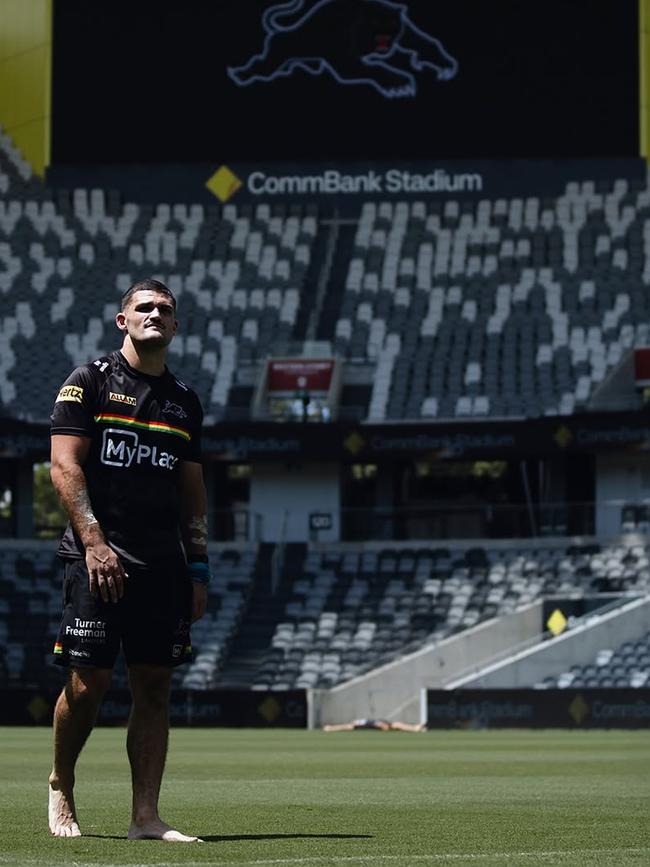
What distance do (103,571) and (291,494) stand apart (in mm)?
43827

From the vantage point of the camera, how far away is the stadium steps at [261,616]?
144ft

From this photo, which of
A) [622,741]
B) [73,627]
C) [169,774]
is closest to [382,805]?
[73,627]

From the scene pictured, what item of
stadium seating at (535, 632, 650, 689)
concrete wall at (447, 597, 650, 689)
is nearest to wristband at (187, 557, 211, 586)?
stadium seating at (535, 632, 650, 689)

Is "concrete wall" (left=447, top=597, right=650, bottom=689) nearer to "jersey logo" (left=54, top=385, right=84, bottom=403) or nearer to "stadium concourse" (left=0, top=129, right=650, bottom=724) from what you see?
"stadium concourse" (left=0, top=129, right=650, bottom=724)

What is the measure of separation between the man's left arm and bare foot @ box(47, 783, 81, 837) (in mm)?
982

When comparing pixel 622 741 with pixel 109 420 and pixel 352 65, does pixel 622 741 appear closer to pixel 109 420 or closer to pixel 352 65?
pixel 109 420

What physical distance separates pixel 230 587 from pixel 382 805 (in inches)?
1452

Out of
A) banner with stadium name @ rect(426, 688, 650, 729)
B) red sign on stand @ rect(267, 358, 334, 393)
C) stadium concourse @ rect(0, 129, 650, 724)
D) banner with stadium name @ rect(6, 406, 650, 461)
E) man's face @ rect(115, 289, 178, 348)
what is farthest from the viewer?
red sign on stand @ rect(267, 358, 334, 393)

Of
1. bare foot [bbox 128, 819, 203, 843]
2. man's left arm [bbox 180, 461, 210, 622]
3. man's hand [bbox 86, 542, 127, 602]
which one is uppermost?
man's left arm [bbox 180, 461, 210, 622]

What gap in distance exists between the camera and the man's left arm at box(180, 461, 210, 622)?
833cm

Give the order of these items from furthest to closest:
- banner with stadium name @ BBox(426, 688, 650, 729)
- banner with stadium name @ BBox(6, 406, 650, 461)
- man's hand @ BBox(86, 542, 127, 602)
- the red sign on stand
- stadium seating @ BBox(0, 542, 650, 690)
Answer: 1. the red sign on stand
2. banner with stadium name @ BBox(6, 406, 650, 461)
3. stadium seating @ BBox(0, 542, 650, 690)
4. banner with stadium name @ BBox(426, 688, 650, 729)
5. man's hand @ BBox(86, 542, 127, 602)

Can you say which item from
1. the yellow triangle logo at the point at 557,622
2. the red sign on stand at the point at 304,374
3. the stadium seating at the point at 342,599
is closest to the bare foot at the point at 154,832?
the stadium seating at the point at 342,599

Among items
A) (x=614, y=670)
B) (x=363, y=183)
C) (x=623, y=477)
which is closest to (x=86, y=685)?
(x=614, y=670)

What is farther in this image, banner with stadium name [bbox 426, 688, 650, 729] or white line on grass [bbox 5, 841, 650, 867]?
banner with stadium name [bbox 426, 688, 650, 729]
